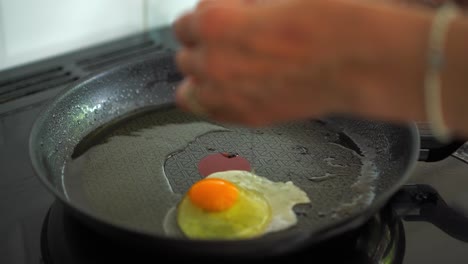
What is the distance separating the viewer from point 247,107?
1.37 feet

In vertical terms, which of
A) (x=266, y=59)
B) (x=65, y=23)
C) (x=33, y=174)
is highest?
(x=266, y=59)

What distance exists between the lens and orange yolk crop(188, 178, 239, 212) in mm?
634

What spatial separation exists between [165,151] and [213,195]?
0.16 metres

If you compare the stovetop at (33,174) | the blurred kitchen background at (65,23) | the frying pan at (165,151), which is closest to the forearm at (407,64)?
the frying pan at (165,151)

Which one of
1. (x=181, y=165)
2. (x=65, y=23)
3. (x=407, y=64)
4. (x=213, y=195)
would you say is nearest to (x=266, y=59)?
(x=407, y=64)

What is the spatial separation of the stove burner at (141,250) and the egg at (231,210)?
0.14ft

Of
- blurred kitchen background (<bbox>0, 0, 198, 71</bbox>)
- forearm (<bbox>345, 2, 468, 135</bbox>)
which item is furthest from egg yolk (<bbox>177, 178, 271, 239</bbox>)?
blurred kitchen background (<bbox>0, 0, 198, 71</bbox>)

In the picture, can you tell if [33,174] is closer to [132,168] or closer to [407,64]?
[132,168]

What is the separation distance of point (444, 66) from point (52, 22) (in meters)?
0.73

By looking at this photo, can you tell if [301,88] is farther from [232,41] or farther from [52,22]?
[52,22]

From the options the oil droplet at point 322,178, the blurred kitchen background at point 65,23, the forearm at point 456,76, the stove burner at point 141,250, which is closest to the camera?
the forearm at point 456,76

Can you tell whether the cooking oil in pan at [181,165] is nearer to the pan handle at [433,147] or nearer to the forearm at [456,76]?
the pan handle at [433,147]

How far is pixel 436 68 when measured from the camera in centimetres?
37

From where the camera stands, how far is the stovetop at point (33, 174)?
658mm
